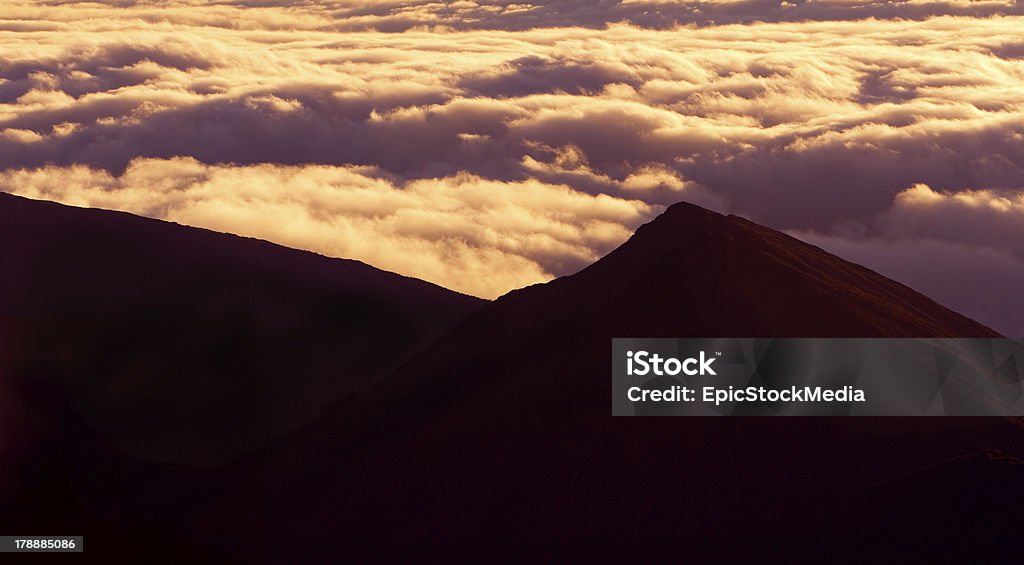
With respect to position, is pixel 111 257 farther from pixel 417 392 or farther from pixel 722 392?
pixel 722 392

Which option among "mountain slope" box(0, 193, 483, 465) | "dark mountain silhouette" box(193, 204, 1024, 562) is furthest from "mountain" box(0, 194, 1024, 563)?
"mountain slope" box(0, 193, 483, 465)

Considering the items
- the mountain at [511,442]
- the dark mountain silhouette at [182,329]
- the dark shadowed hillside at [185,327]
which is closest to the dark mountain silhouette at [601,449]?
the mountain at [511,442]

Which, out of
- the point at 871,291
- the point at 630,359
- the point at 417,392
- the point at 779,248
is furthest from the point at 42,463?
the point at 871,291

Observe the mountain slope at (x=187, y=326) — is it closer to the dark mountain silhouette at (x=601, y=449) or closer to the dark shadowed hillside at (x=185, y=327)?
the dark shadowed hillside at (x=185, y=327)

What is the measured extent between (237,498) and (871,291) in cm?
2550

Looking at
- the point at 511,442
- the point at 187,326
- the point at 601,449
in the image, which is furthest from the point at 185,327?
the point at 601,449

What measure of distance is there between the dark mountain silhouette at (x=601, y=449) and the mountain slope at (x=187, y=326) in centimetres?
1136

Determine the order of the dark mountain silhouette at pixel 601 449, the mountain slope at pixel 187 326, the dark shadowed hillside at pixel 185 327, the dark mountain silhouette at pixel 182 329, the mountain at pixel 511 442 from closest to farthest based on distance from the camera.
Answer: the mountain at pixel 511 442 < the dark mountain silhouette at pixel 601 449 < the dark mountain silhouette at pixel 182 329 < the dark shadowed hillside at pixel 185 327 < the mountain slope at pixel 187 326

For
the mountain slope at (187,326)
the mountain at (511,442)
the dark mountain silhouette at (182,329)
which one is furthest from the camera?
the mountain slope at (187,326)

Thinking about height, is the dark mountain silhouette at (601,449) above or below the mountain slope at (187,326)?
below

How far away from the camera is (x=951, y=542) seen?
41.7 metres

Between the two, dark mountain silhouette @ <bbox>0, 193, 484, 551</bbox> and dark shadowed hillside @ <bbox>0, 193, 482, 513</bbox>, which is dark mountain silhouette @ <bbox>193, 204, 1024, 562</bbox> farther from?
dark shadowed hillside @ <bbox>0, 193, 482, 513</bbox>

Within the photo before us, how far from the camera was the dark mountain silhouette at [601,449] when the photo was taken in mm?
44688

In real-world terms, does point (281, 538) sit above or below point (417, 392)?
below
